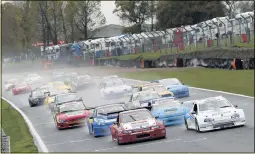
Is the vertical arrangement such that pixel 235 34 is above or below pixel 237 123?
above

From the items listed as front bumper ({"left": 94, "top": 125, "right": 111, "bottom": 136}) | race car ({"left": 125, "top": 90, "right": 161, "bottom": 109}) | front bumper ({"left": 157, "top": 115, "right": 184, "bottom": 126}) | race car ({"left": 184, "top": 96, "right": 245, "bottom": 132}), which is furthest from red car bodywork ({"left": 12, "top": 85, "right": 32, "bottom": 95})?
race car ({"left": 184, "top": 96, "right": 245, "bottom": 132})

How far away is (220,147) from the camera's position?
15648 mm

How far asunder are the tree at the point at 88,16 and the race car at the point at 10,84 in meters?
12.3

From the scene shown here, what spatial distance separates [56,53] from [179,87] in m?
→ 41.7

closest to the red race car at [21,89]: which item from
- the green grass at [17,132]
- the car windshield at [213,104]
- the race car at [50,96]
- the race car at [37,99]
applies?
the race car at [50,96]

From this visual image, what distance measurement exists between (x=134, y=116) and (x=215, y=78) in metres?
24.8

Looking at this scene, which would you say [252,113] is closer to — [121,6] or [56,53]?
[56,53]

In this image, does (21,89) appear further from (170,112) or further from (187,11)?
(187,11)

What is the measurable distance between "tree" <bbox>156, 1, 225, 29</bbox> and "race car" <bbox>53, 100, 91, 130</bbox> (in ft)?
199

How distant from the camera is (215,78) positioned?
42.8 meters

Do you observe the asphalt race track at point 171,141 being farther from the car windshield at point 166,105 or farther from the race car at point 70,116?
the car windshield at point 166,105

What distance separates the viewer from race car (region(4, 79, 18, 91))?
6020 centimetres

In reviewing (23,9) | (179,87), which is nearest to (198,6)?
(23,9)

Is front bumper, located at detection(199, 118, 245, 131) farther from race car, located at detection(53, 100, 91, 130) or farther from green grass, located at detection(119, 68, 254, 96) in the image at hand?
green grass, located at detection(119, 68, 254, 96)
